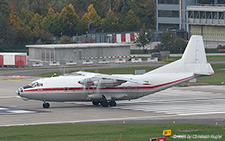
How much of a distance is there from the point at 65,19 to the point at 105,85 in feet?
331

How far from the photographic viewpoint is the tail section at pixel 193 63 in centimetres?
4834

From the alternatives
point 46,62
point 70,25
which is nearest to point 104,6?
point 70,25

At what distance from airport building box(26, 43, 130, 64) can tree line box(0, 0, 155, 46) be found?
89.0 ft

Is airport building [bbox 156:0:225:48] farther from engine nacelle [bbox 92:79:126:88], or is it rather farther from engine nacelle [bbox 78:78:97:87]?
engine nacelle [bbox 78:78:97:87]

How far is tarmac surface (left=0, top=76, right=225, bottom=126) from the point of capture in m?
37.7

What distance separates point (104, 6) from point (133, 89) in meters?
142

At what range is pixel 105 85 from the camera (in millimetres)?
45281

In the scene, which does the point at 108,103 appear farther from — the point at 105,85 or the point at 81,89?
the point at 81,89

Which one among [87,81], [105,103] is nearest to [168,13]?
[105,103]

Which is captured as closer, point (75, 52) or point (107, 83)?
point (107, 83)

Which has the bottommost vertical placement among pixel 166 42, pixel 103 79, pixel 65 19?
pixel 103 79

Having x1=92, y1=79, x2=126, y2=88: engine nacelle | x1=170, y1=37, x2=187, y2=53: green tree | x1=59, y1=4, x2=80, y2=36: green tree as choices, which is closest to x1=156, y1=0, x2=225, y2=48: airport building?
x1=170, y1=37, x2=187, y2=53: green tree

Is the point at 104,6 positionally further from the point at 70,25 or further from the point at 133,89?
the point at 133,89

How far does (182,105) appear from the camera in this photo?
153 ft
